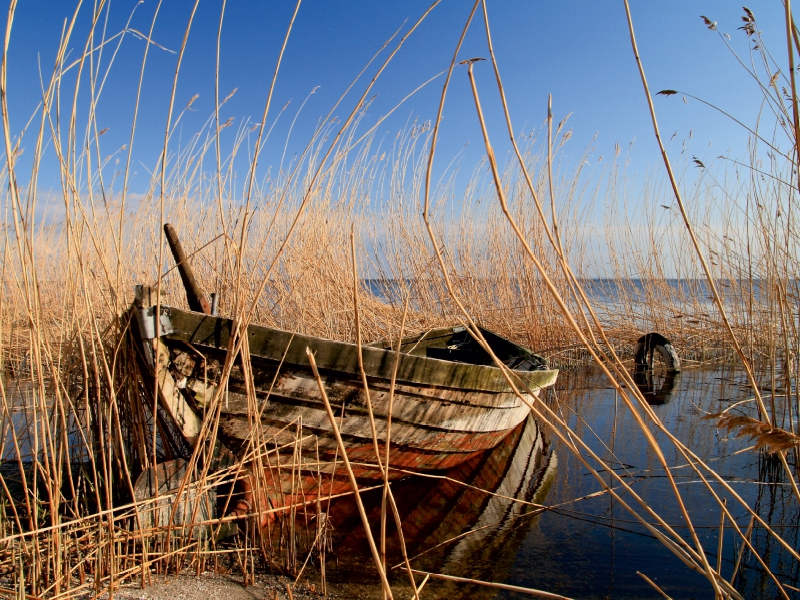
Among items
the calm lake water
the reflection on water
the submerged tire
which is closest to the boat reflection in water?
the calm lake water

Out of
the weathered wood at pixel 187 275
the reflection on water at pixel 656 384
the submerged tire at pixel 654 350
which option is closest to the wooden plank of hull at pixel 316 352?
the weathered wood at pixel 187 275

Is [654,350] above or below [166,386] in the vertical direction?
below

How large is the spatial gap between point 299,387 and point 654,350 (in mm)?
4565

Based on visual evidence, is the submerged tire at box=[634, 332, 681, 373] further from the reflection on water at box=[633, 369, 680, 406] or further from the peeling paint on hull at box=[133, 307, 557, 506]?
the peeling paint on hull at box=[133, 307, 557, 506]

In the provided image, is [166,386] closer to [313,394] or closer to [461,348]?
[313,394]

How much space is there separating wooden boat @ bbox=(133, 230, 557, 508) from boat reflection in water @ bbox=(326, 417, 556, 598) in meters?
0.22

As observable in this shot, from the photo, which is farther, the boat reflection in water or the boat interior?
the boat interior

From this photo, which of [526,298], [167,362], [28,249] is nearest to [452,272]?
[526,298]

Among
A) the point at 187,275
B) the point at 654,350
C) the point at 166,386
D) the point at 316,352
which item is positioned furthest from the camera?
the point at 654,350

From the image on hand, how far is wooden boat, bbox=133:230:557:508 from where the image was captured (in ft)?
5.85

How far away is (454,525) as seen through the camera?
2.30m

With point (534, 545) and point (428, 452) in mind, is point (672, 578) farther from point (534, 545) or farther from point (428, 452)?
point (428, 452)

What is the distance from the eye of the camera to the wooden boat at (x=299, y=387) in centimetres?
178

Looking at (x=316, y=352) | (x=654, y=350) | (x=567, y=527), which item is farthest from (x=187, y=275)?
(x=654, y=350)
